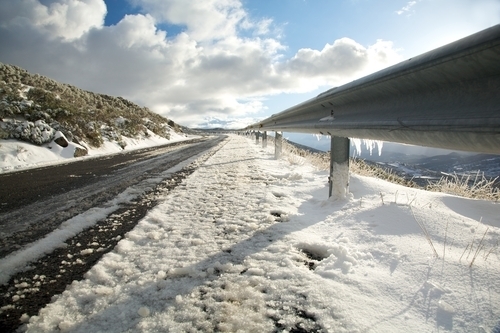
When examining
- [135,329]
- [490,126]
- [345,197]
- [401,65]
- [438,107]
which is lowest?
[135,329]

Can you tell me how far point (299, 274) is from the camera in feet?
5.42

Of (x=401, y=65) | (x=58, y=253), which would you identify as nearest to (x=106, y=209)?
(x=58, y=253)

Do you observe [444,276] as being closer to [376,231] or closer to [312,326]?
[376,231]

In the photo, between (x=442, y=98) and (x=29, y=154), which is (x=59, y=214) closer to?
(x=442, y=98)

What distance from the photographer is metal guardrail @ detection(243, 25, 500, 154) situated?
117 centimetres

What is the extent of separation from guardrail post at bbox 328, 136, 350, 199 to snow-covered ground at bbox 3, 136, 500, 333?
1.25 ft

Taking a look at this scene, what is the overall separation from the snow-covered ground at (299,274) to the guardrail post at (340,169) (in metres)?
0.38

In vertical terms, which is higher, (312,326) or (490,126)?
(490,126)

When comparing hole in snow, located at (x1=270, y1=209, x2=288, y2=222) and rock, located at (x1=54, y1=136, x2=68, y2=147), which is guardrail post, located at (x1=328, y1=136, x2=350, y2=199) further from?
rock, located at (x1=54, y1=136, x2=68, y2=147)

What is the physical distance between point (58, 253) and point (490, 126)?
2.79 m

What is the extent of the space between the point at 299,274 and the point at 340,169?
185 centimetres

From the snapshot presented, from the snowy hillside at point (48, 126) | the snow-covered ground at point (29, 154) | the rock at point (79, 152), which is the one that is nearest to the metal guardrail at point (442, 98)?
the snow-covered ground at point (29, 154)

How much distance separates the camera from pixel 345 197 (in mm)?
3229

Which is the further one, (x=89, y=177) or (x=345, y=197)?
(x=89, y=177)
